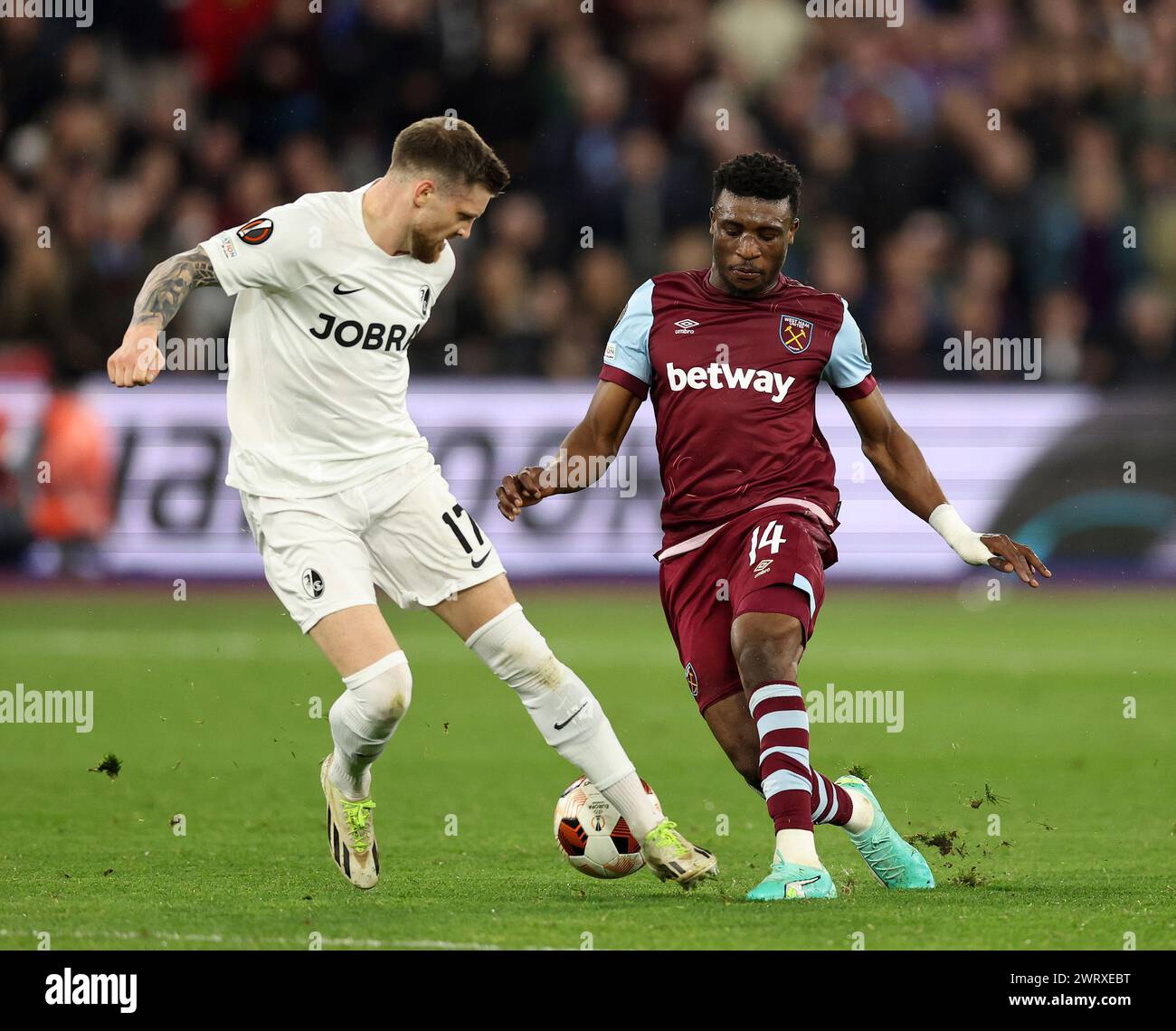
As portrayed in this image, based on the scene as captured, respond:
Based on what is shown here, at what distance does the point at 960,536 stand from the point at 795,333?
33.3 inches

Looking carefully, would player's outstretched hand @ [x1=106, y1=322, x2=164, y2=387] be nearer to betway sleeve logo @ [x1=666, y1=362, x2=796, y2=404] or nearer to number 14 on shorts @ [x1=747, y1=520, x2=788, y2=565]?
betway sleeve logo @ [x1=666, y1=362, x2=796, y2=404]

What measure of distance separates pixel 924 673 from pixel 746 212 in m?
5.68

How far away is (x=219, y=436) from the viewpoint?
1404 cm

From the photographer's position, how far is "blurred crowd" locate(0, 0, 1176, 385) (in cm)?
1576

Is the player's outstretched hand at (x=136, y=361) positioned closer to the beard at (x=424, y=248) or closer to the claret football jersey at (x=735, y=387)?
the beard at (x=424, y=248)

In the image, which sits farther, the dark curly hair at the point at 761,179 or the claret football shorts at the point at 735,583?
the dark curly hair at the point at 761,179

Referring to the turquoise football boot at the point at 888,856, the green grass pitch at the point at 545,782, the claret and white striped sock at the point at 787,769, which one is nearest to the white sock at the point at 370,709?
the green grass pitch at the point at 545,782

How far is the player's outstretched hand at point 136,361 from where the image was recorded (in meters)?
5.48

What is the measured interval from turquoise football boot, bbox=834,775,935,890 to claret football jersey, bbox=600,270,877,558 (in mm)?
969

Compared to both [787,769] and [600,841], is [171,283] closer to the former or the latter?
[600,841]

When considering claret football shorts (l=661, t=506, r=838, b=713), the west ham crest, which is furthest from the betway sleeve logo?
claret football shorts (l=661, t=506, r=838, b=713)

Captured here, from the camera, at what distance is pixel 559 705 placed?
6.30 metres

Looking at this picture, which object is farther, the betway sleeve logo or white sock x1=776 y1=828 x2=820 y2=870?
the betway sleeve logo

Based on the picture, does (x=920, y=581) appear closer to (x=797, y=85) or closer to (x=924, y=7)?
(x=797, y=85)
